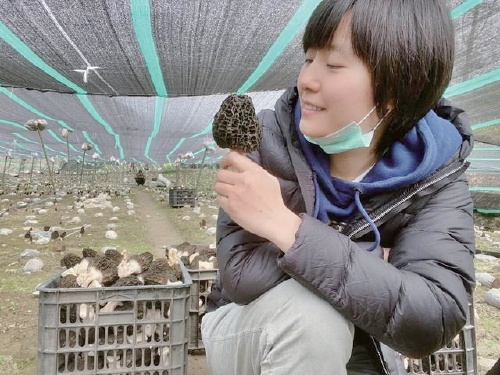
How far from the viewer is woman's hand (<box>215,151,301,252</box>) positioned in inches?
41.4

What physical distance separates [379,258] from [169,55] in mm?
3606

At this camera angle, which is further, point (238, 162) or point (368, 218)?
point (368, 218)

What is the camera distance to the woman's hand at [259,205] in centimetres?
105

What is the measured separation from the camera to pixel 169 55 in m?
4.20

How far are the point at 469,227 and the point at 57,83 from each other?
5270mm

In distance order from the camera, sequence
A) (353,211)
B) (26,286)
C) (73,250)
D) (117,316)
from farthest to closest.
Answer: (73,250) < (26,286) < (117,316) < (353,211)

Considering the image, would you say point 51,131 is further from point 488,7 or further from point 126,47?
point 488,7

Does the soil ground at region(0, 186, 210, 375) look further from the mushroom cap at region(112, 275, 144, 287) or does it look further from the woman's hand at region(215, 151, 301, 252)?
the woman's hand at region(215, 151, 301, 252)

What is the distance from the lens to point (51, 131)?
32.0 ft

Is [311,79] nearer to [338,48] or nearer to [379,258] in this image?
[338,48]

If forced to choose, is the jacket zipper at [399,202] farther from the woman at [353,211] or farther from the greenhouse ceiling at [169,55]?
the greenhouse ceiling at [169,55]

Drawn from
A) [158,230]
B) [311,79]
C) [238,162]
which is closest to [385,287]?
[238,162]

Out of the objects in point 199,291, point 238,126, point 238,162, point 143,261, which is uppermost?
point 238,126

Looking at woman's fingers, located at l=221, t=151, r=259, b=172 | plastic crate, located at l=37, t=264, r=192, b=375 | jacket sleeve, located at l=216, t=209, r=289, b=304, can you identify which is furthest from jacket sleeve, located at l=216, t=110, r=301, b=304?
plastic crate, located at l=37, t=264, r=192, b=375
